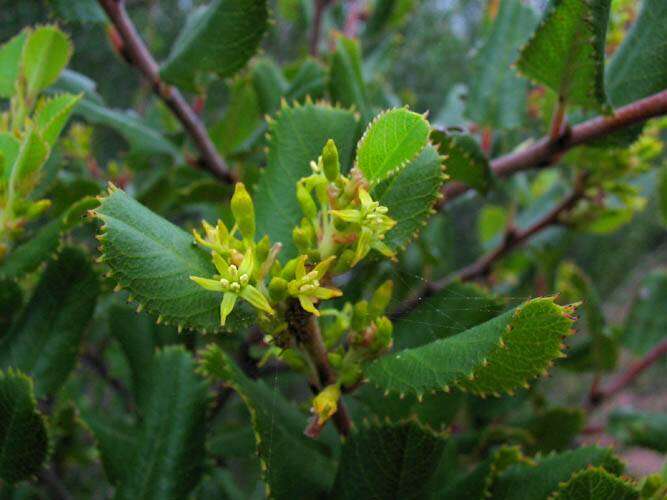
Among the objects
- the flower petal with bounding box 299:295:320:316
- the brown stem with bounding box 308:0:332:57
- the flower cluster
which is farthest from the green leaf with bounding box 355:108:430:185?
the brown stem with bounding box 308:0:332:57

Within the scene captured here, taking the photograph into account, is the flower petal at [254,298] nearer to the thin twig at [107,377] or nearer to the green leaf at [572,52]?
the green leaf at [572,52]

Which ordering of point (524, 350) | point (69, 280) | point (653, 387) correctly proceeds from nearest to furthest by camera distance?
point (524, 350), point (69, 280), point (653, 387)

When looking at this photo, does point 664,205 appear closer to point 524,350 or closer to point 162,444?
point 524,350

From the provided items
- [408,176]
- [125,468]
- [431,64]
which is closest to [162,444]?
[125,468]

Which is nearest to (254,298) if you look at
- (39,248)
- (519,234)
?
(39,248)

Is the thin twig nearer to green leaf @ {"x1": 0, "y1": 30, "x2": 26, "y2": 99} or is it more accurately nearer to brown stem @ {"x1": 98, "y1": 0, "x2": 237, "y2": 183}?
brown stem @ {"x1": 98, "y1": 0, "x2": 237, "y2": 183}

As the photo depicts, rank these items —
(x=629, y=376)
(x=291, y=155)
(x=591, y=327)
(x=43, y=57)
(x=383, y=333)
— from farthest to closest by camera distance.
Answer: (x=629, y=376), (x=591, y=327), (x=43, y=57), (x=291, y=155), (x=383, y=333)

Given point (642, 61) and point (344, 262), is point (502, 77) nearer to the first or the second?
Result: point (642, 61)
